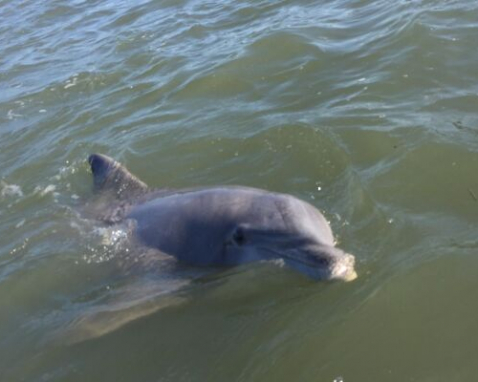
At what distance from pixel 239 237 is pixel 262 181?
5.91ft

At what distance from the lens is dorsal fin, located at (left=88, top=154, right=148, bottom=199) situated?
8.13 m

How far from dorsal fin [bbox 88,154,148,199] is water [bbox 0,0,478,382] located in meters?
0.55

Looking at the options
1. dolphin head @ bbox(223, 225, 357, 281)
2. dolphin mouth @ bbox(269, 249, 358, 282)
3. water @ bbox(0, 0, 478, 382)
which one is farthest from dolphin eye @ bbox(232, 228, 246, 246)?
dolphin mouth @ bbox(269, 249, 358, 282)

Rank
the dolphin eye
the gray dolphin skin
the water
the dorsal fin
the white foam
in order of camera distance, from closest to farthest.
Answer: the water → the gray dolphin skin → the dolphin eye → the dorsal fin → the white foam

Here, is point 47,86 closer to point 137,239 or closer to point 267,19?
point 267,19

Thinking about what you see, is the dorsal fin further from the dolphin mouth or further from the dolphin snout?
the dolphin snout

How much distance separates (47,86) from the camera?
13.2 meters

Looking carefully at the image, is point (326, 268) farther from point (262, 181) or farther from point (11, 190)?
point (11, 190)

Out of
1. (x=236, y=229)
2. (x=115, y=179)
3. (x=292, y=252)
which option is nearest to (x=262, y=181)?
(x=236, y=229)

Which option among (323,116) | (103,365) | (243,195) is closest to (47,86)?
(323,116)

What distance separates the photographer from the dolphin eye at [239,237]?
635 centimetres

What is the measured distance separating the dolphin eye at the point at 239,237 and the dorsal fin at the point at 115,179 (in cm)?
205

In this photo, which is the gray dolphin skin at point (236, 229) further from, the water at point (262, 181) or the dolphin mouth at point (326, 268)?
the water at point (262, 181)

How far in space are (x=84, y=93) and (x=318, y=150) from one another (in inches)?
239
